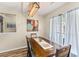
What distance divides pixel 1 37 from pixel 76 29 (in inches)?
84.2

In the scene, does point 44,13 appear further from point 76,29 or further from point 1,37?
point 1,37

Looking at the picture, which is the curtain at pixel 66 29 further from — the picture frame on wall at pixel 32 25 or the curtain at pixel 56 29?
the picture frame on wall at pixel 32 25

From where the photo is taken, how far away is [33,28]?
204cm

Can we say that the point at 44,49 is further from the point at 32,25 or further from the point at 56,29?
the point at 56,29

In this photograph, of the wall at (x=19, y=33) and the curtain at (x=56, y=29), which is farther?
the curtain at (x=56, y=29)

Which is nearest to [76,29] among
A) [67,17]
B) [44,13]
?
[67,17]

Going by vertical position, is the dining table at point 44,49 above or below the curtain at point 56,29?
below

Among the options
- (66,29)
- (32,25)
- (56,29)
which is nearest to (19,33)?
(32,25)

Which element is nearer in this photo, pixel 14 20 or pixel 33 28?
pixel 33 28

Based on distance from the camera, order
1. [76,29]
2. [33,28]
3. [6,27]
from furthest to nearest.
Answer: [76,29], [6,27], [33,28]

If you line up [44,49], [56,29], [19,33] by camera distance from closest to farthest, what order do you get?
[44,49] → [19,33] → [56,29]

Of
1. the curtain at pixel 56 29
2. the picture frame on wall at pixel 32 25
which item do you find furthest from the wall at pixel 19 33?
the curtain at pixel 56 29

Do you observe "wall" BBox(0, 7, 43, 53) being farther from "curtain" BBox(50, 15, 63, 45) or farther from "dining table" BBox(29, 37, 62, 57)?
"curtain" BBox(50, 15, 63, 45)

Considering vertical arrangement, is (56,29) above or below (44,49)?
above
